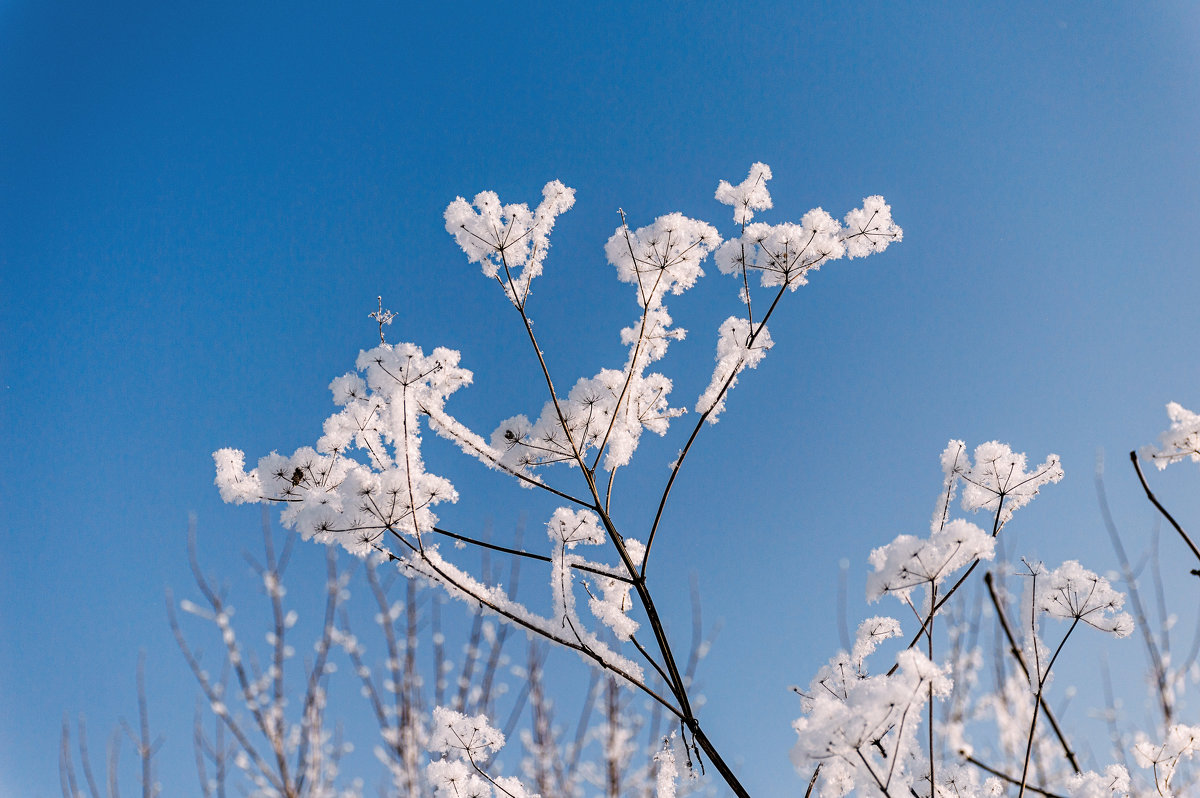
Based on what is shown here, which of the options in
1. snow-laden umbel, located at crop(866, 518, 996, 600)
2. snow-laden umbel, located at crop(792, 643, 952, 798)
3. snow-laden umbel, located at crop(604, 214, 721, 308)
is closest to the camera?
snow-laden umbel, located at crop(792, 643, 952, 798)

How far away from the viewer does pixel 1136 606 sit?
10.4ft

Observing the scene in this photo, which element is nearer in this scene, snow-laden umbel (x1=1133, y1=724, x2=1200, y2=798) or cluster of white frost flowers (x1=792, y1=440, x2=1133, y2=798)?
cluster of white frost flowers (x1=792, y1=440, x2=1133, y2=798)

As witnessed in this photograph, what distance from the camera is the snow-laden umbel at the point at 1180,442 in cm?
128

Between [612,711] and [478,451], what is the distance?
4958mm

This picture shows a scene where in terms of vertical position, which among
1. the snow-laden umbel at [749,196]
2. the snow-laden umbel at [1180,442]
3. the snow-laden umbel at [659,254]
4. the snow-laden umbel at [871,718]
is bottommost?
the snow-laden umbel at [871,718]

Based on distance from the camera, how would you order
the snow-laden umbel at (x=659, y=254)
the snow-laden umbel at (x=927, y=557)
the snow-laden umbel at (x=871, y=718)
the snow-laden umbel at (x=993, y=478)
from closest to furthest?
the snow-laden umbel at (x=871, y=718)
the snow-laden umbel at (x=927, y=557)
the snow-laden umbel at (x=993, y=478)
the snow-laden umbel at (x=659, y=254)

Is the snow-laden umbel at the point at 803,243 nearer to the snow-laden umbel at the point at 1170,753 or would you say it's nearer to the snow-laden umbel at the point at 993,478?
the snow-laden umbel at the point at 993,478

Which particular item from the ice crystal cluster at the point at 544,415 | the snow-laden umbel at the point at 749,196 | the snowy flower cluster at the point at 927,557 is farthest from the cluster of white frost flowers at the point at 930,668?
the snow-laden umbel at the point at 749,196

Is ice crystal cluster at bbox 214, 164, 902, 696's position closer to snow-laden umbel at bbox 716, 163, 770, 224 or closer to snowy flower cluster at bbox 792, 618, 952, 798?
snow-laden umbel at bbox 716, 163, 770, 224

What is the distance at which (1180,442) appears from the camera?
1286 millimetres

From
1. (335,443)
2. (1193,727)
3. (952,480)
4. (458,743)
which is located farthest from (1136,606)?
(335,443)

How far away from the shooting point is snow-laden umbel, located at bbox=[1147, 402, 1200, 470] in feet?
4.18

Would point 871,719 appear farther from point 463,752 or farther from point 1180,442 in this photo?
point 463,752

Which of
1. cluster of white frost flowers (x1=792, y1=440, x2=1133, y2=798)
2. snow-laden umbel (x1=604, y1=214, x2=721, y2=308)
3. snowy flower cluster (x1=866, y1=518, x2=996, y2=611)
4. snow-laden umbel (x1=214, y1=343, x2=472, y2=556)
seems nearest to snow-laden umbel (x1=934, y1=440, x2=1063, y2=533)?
cluster of white frost flowers (x1=792, y1=440, x2=1133, y2=798)
